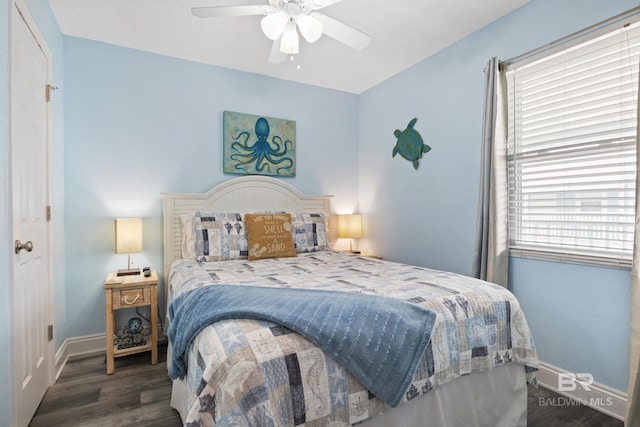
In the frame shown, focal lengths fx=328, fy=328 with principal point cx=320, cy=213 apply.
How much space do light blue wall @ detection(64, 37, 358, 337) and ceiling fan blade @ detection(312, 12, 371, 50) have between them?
153cm

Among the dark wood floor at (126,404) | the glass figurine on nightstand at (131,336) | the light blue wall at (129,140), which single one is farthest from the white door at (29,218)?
the light blue wall at (129,140)

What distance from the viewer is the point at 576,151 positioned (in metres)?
2.10

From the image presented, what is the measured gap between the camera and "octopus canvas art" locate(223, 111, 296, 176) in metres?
3.35

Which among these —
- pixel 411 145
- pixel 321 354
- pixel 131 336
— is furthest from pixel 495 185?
pixel 131 336

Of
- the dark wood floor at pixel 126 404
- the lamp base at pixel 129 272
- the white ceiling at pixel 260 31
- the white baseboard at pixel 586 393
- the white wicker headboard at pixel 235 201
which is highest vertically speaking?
the white ceiling at pixel 260 31

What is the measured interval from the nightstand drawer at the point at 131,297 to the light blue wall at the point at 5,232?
86 cm

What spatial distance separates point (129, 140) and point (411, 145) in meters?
2.68

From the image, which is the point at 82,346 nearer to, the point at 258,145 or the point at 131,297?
the point at 131,297

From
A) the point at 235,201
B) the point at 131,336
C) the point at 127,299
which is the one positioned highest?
the point at 235,201

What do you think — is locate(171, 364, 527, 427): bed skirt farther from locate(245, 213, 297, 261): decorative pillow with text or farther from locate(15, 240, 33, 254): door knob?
locate(245, 213, 297, 261): decorative pillow with text

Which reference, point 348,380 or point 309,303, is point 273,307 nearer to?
point 309,303

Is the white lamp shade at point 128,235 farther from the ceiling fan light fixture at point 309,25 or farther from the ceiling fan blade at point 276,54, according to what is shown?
the ceiling fan light fixture at point 309,25

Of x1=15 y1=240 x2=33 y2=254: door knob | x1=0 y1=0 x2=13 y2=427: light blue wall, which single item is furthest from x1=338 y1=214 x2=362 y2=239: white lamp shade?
x1=0 y1=0 x2=13 y2=427: light blue wall

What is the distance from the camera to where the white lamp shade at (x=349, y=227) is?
3.91m
